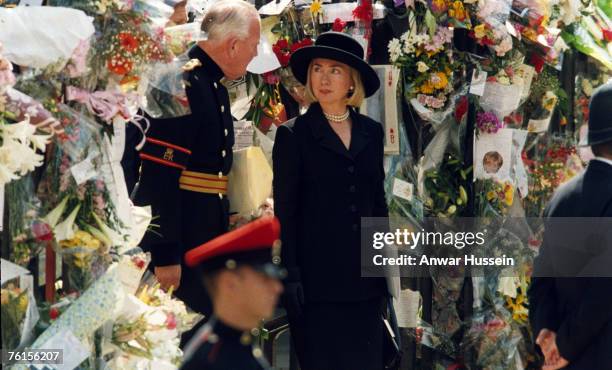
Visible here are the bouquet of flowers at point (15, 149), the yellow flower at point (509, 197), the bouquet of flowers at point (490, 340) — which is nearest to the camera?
the bouquet of flowers at point (15, 149)

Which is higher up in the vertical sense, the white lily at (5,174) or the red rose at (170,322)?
the white lily at (5,174)

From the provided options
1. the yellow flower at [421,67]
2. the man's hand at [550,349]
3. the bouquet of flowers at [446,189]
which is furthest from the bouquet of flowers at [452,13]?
the man's hand at [550,349]

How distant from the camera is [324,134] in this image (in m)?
6.09

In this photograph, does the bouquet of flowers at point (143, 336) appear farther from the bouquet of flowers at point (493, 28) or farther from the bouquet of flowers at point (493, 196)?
the bouquet of flowers at point (493, 28)

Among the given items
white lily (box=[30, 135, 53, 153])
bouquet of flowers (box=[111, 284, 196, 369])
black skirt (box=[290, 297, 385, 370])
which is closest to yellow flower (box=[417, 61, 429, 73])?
black skirt (box=[290, 297, 385, 370])

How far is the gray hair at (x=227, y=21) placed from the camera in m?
6.14

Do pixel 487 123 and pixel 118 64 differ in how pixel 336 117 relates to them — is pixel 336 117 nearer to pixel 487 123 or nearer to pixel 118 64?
pixel 118 64

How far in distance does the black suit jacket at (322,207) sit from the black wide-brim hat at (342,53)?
0.28 metres

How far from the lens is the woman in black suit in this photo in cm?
599

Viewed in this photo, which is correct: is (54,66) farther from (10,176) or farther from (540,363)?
(540,363)

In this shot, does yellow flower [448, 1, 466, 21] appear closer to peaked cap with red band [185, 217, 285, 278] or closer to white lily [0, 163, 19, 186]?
white lily [0, 163, 19, 186]

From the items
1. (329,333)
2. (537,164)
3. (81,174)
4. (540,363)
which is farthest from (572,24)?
(81,174)

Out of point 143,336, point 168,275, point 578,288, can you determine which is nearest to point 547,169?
point 578,288

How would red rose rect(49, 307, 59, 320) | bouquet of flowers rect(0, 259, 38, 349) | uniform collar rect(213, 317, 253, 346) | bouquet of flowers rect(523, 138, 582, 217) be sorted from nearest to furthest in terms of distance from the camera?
1. uniform collar rect(213, 317, 253, 346)
2. bouquet of flowers rect(0, 259, 38, 349)
3. red rose rect(49, 307, 59, 320)
4. bouquet of flowers rect(523, 138, 582, 217)
